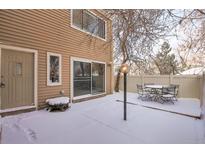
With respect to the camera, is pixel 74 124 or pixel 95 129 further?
pixel 74 124

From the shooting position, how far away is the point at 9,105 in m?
4.52

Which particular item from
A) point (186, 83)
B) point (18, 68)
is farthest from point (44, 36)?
A: point (186, 83)

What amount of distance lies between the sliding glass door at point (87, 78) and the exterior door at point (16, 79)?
205 cm

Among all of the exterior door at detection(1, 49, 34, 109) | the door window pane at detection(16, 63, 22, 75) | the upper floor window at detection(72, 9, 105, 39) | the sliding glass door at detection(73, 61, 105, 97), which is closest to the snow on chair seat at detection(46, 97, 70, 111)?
the exterior door at detection(1, 49, 34, 109)

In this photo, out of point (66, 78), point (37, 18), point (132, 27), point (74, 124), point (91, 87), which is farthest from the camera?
point (91, 87)

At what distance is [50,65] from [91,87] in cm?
256

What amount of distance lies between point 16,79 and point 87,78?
10.8ft

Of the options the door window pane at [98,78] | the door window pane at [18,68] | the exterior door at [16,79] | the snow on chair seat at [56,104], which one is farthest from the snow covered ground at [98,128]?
the door window pane at [98,78]

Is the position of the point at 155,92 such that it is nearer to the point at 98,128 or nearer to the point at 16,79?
the point at 98,128

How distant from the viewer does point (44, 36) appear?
539 cm
